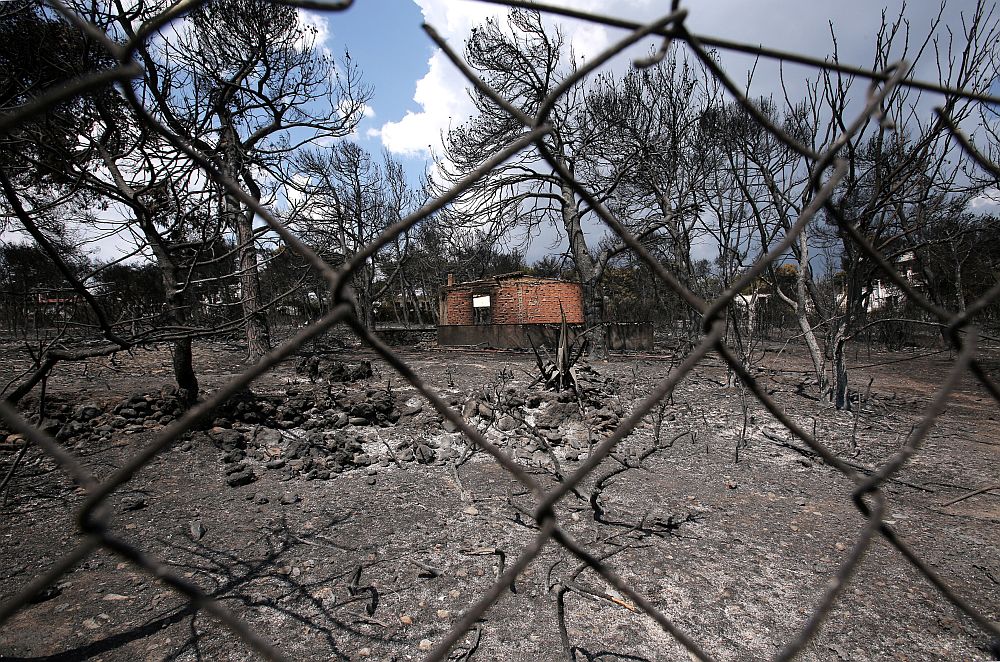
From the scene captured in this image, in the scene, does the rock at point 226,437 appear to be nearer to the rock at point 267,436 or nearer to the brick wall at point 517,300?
the rock at point 267,436

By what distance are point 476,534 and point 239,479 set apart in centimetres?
201

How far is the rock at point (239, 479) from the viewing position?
3.71m

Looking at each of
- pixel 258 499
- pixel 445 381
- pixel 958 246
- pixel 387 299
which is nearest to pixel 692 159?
pixel 445 381

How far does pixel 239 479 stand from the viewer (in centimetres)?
372

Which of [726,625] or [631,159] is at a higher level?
[631,159]

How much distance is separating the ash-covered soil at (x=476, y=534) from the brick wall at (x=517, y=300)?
12.4 meters

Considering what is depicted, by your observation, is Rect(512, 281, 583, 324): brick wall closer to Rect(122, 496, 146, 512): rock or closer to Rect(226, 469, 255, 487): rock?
Rect(226, 469, 255, 487): rock

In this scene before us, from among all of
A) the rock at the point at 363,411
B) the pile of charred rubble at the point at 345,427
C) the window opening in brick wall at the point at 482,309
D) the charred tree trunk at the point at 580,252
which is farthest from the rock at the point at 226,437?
the window opening in brick wall at the point at 482,309

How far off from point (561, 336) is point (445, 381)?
6.78ft

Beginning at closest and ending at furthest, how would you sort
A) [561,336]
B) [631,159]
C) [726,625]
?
1. [726,625]
2. [561,336]
3. [631,159]

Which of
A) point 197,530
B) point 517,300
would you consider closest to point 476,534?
point 197,530

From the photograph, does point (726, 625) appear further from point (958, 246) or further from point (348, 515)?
point (958, 246)

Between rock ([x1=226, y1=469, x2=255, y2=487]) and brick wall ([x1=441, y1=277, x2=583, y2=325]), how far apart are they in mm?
13767

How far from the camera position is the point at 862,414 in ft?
18.6
